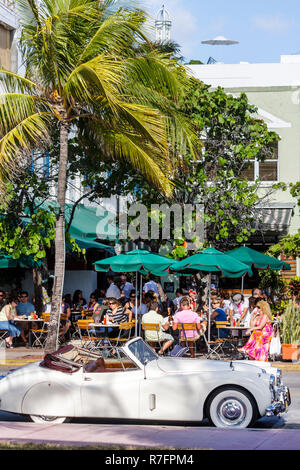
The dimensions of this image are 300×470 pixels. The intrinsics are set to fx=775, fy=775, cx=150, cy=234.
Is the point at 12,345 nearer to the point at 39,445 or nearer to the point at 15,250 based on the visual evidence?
the point at 15,250

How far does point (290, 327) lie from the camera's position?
58.9 feet

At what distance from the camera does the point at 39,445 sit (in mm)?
8219

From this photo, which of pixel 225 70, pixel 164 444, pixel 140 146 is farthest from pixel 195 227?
pixel 164 444

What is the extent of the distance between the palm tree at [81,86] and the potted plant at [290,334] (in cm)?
415

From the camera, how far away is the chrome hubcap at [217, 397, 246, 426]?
10031mm

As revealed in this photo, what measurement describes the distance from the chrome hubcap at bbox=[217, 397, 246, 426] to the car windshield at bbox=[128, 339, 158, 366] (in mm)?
1163

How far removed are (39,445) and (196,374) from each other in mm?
2628

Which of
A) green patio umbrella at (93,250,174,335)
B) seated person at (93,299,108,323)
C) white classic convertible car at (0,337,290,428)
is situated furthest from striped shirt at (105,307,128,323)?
white classic convertible car at (0,337,290,428)

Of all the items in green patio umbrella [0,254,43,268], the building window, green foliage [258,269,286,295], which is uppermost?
Answer: the building window

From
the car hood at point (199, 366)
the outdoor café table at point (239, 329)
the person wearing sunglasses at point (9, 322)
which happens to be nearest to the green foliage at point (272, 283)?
the outdoor café table at point (239, 329)

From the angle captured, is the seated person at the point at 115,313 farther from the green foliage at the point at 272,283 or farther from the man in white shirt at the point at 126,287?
the green foliage at the point at 272,283

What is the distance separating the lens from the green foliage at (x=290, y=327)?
17922mm

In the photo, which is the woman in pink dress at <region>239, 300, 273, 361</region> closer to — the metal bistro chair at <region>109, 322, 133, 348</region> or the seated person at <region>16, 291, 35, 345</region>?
the metal bistro chair at <region>109, 322, 133, 348</region>

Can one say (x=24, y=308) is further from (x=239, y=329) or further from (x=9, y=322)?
(x=239, y=329)
